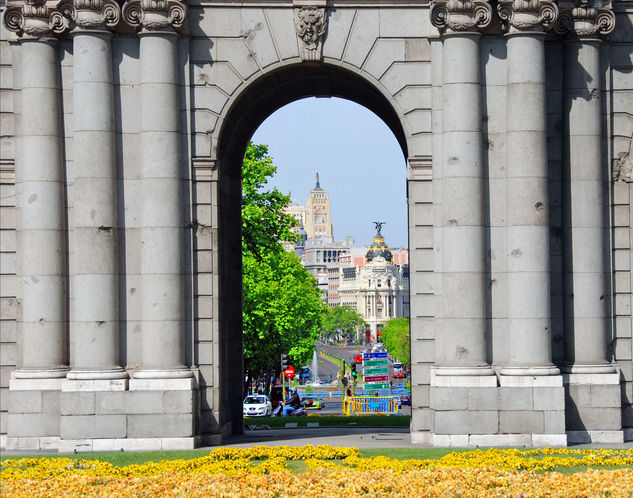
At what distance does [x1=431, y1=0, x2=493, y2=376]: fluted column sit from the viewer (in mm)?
31266

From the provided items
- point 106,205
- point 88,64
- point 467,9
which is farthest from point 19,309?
point 467,9

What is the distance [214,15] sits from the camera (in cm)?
3244

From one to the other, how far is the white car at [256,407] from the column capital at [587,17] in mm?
45530

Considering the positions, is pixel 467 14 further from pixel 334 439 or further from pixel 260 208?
pixel 260 208

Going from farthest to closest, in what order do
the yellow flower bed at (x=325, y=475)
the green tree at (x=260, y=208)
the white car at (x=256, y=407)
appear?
the white car at (x=256, y=407), the green tree at (x=260, y=208), the yellow flower bed at (x=325, y=475)

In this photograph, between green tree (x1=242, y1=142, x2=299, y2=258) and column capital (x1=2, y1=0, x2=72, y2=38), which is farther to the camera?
green tree (x1=242, y1=142, x2=299, y2=258)

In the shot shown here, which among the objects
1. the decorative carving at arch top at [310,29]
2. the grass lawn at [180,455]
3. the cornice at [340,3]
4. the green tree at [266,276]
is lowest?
the grass lawn at [180,455]

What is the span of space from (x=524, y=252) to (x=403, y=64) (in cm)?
609

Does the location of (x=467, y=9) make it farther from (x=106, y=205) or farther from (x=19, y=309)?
(x=19, y=309)

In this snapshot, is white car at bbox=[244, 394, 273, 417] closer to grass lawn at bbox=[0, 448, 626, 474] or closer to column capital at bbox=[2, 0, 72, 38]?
grass lawn at bbox=[0, 448, 626, 474]

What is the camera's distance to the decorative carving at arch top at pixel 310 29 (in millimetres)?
32344

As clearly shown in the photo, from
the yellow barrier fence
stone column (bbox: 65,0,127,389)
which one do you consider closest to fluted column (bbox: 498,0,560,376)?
stone column (bbox: 65,0,127,389)

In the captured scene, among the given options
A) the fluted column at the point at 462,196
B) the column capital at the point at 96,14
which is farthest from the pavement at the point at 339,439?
the column capital at the point at 96,14

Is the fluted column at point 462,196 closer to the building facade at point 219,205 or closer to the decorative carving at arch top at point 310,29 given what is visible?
the building facade at point 219,205
